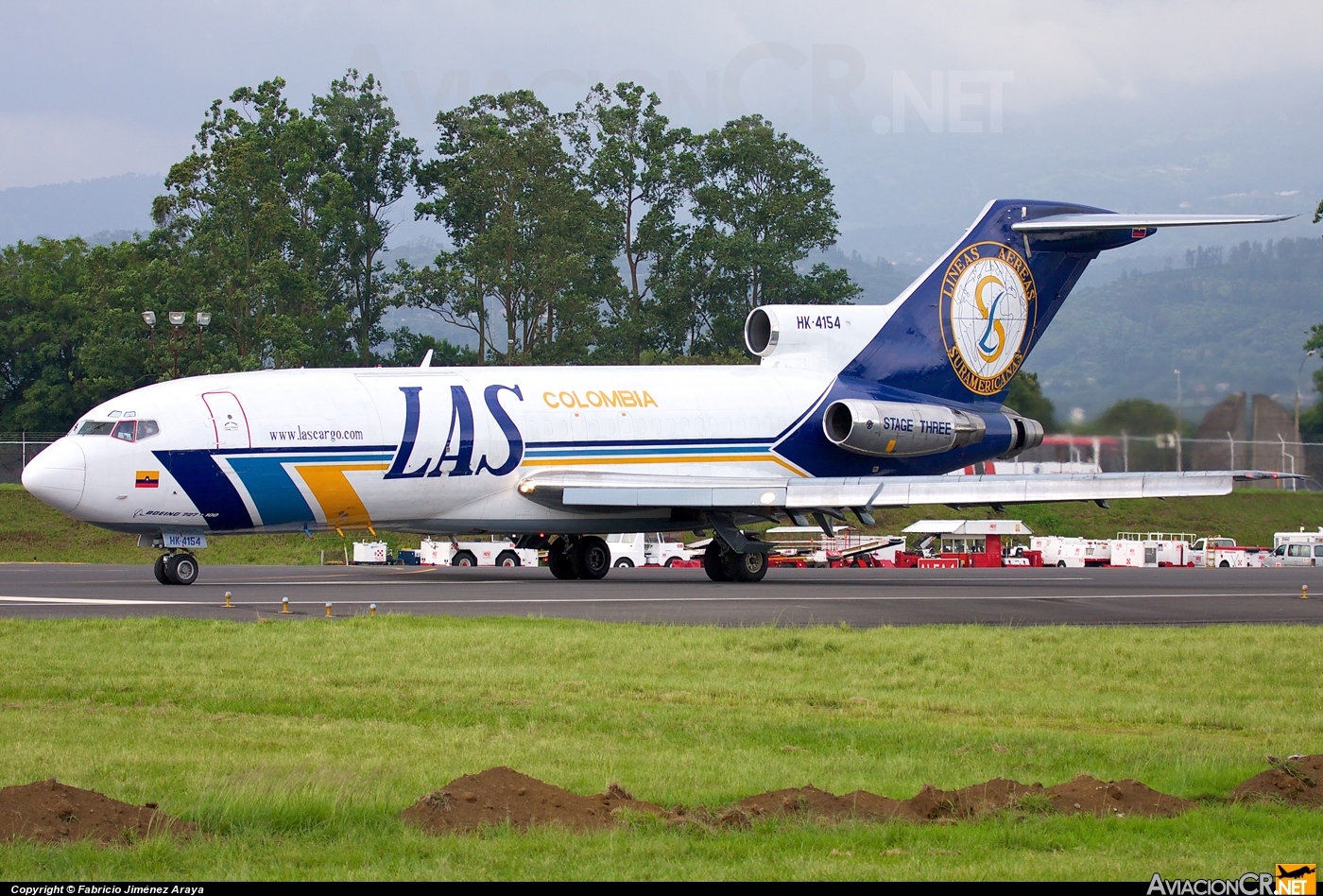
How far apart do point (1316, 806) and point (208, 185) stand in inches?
3142

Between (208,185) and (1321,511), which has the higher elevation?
(208,185)

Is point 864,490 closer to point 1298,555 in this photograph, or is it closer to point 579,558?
point 579,558

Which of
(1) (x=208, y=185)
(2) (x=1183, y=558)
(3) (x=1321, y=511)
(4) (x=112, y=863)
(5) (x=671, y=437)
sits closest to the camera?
(4) (x=112, y=863)

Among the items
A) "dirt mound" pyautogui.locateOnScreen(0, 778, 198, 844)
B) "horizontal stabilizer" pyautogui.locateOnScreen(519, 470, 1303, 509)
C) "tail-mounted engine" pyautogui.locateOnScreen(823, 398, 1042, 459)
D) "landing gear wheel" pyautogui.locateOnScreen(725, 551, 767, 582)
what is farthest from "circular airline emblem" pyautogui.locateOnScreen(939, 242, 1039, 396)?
"dirt mound" pyautogui.locateOnScreen(0, 778, 198, 844)

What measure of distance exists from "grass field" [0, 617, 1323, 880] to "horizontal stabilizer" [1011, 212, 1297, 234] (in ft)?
48.8

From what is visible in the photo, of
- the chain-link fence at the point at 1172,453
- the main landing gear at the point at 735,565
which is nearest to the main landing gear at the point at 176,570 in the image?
the main landing gear at the point at 735,565

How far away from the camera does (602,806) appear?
27.5ft

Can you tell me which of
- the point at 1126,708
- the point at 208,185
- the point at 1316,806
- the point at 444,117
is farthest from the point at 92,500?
the point at 444,117

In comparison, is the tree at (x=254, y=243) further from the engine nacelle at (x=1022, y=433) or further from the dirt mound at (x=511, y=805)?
the dirt mound at (x=511, y=805)

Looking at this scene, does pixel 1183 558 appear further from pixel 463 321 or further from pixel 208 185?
pixel 208 185

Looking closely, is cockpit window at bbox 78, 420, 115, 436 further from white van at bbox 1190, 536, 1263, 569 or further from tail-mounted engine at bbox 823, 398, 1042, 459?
white van at bbox 1190, 536, 1263, 569

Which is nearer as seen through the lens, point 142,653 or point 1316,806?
point 1316,806

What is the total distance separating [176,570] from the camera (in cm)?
2895

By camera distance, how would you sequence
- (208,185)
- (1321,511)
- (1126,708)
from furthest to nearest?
(208,185)
(1321,511)
(1126,708)
